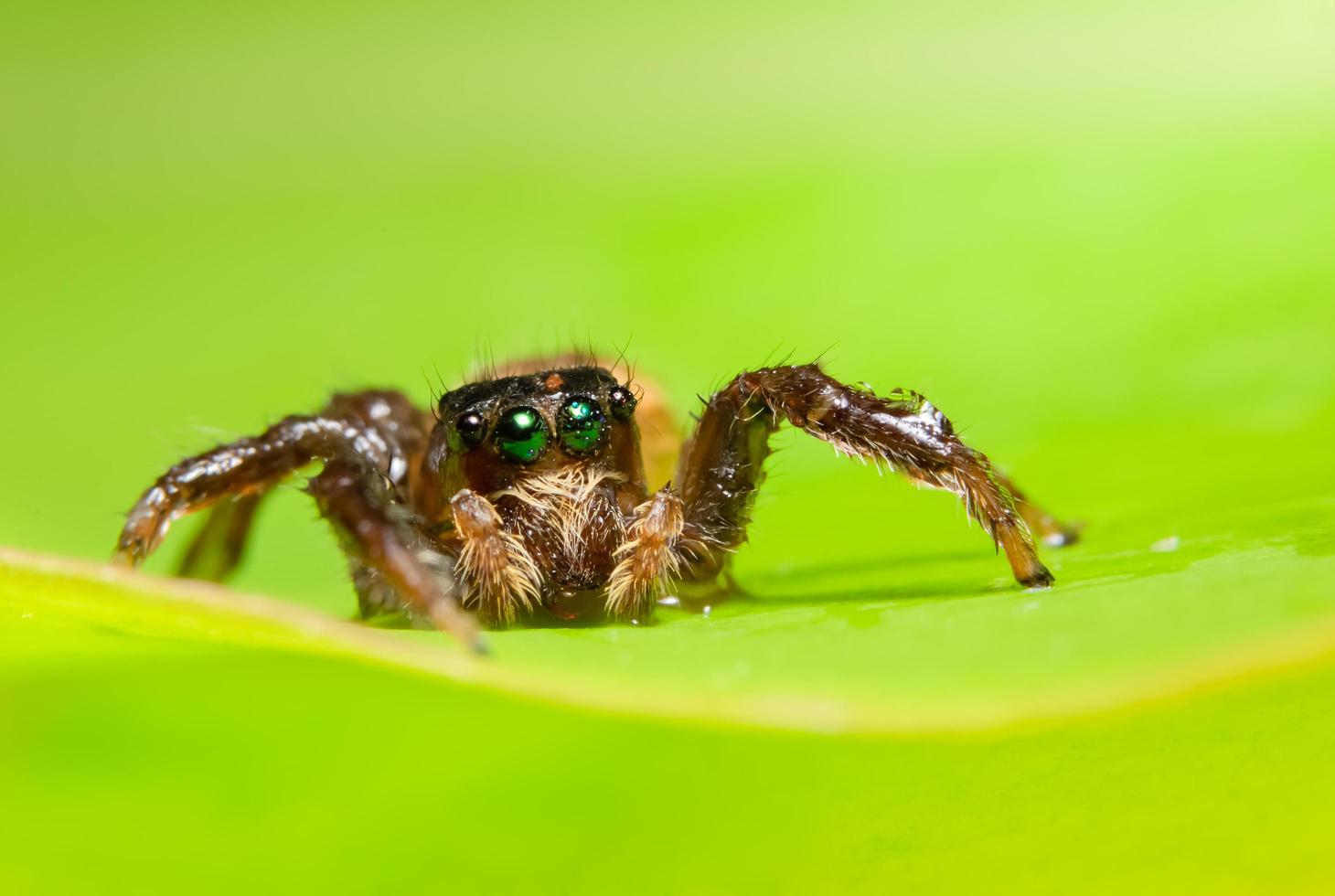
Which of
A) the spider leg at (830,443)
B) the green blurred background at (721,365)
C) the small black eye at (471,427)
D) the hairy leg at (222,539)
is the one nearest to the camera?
the green blurred background at (721,365)

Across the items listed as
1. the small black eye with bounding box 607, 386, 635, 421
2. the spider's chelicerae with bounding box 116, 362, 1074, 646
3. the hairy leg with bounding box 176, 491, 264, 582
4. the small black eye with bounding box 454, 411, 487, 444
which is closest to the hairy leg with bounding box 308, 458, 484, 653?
the spider's chelicerae with bounding box 116, 362, 1074, 646

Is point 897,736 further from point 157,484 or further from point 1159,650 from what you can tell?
point 157,484

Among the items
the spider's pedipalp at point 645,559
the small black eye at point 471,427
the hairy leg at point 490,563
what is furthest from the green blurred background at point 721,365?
the small black eye at point 471,427

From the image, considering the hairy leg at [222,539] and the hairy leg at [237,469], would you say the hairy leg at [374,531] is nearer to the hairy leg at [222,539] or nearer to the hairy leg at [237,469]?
the hairy leg at [237,469]

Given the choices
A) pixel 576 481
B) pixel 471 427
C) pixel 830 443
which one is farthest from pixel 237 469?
pixel 830 443

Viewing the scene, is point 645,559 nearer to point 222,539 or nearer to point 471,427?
point 471,427

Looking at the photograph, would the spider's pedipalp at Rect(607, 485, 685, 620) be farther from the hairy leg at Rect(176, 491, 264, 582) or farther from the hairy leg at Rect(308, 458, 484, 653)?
the hairy leg at Rect(176, 491, 264, 582)
